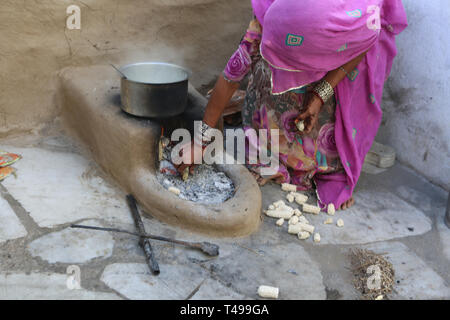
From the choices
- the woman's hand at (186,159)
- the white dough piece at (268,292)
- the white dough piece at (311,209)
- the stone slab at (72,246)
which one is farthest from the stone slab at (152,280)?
the white dough piece at (311,209)

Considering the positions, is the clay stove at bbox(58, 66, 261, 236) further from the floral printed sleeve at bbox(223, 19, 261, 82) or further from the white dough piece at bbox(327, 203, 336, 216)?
the white dough piece at bbox(327, 203, 336, 216)

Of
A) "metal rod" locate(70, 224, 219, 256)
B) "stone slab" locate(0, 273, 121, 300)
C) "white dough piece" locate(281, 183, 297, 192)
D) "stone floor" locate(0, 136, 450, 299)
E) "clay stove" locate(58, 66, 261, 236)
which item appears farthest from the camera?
"white dough piece" locate(281, 183, 297, 192)

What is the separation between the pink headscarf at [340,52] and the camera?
1.99 metres

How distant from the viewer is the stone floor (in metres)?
1.79

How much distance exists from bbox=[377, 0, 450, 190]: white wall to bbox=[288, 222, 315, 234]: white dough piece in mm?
1044

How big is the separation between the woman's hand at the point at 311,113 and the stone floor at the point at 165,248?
0.45 m

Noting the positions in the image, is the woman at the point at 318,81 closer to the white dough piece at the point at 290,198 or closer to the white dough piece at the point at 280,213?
the white dough piece at the point at 290,198

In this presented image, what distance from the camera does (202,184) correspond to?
2.32 m

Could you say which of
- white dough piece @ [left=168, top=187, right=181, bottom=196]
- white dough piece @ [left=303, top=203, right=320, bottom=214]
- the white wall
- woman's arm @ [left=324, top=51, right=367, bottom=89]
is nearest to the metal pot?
white dough piece @ [left=168, top=187, right=181, bottom=196]

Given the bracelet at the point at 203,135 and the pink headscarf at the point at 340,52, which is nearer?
the pink headscarf at the point at 340,52

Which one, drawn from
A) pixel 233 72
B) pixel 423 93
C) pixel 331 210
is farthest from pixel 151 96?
pixel 423 93

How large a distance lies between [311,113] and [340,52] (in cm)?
37
